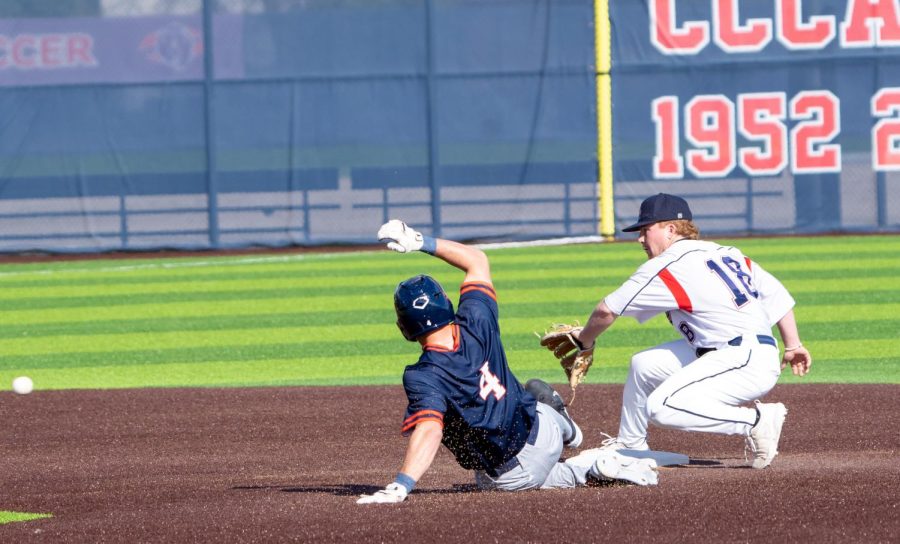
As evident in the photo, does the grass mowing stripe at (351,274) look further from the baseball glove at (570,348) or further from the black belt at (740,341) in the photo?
the black belt at (740,341)

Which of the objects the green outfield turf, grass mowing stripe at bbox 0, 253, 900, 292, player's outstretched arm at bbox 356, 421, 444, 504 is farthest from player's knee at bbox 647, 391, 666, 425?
grass mowing stripe at bbox 0, 253, 900, 292

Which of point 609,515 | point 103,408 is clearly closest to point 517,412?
point 609,515

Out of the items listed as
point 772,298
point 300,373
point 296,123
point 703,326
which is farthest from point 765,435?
point 296,123

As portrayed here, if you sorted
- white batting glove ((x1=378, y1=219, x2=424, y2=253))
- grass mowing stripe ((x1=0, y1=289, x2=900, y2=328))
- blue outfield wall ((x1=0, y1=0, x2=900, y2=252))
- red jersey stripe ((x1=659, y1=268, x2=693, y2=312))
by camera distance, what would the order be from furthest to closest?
blue outfield wall ((x1=0, y1=0, x2=900, y2=252)), grass mowing stripe ((x1=0, y1=289, x2=900, y2=328)), red jersey stripe ((x1=659, y1=268, x2=693, y2=312)), white batting glove ((x1=378, y1=219, x2=424, y2=253))

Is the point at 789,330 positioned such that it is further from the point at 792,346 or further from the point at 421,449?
the point at 421,449

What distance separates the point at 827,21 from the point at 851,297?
6.28 meters

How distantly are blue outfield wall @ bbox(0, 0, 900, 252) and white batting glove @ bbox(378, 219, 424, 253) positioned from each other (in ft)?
42.4

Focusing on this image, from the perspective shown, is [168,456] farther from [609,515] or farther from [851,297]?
[851,297]

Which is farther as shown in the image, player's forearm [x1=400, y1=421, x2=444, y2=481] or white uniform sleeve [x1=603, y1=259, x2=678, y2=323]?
white uniform sleeve [x1=603, y1=259, x2=678, y2=323]

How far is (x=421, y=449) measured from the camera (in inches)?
210

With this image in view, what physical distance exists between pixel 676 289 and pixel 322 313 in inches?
309

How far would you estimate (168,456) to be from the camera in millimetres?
7461

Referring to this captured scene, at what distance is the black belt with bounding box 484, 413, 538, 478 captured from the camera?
5863 mm

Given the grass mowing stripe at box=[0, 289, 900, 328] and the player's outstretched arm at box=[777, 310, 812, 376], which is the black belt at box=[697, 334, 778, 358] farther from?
the grass mowing stripe at box=[0, 289, 900, 328]
